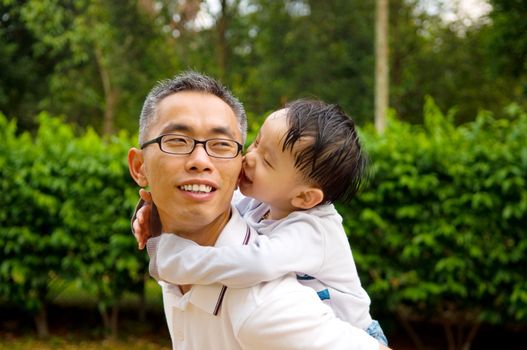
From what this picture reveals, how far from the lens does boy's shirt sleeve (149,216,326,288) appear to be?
1605mm

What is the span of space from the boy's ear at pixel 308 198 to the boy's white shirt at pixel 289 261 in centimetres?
2

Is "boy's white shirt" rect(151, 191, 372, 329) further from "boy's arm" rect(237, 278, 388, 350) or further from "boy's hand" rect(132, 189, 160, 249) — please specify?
"boy's hand" rect(132, 189, 160, 249)

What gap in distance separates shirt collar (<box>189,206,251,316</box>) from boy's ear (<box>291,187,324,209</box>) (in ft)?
0.50

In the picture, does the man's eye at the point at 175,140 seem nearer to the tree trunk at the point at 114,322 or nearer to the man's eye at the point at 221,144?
the man's eye at the point at 221,144

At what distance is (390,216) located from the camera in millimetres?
6906

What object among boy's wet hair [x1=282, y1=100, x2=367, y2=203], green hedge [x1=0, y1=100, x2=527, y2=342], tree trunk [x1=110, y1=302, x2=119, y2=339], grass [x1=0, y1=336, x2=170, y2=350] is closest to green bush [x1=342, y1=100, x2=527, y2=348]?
green hedge [x1=0, y1=100, x2=527, y2=342]

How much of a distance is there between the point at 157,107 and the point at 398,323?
6.87 meters

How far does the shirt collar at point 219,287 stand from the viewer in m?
1.68

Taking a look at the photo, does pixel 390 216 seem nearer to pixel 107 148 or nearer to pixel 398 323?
pixel 398 323

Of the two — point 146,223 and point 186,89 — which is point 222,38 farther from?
point 186,89

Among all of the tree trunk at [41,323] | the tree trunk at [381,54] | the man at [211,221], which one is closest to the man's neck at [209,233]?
the man at [211,221]

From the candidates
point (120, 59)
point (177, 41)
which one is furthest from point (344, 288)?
point (177, 41)

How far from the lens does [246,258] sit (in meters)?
1.61

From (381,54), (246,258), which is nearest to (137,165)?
(246,258)
